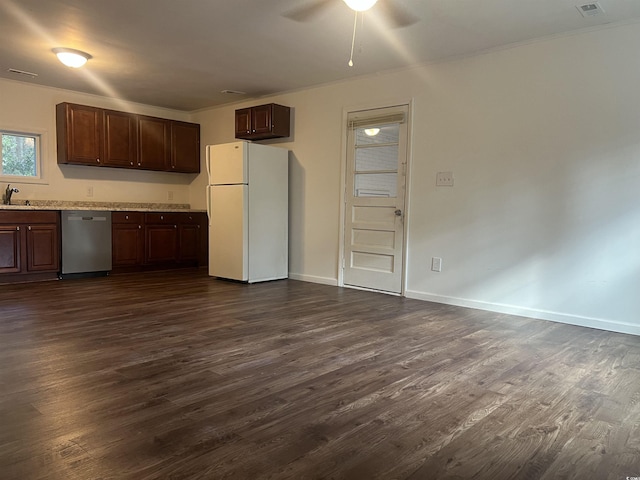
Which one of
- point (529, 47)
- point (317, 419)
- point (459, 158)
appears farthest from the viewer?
point (459, 158)

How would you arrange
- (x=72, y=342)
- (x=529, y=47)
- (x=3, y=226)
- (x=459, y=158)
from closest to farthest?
(x=72, y=342)
(x=529, y=47)
(x=459, y=158)
(x=3, y=226)

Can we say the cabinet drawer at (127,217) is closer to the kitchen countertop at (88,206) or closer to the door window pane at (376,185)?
the kitchen countertop at (88,206)

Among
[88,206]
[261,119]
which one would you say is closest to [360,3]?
[261,119]

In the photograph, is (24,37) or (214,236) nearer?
(24,37)

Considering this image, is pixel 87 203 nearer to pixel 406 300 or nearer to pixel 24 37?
pixel 24 37

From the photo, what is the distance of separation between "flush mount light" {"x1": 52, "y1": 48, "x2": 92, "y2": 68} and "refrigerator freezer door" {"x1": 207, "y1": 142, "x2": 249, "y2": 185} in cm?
168

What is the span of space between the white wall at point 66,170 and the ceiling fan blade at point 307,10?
4.00 meters

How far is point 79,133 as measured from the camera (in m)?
5.79

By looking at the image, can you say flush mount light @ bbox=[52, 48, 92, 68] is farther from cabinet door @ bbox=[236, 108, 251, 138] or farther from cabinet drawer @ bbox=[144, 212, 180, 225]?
cabinet drawer @ bbox=[144, 212, 180, 225]

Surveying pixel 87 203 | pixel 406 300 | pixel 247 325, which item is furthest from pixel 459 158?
pixel 87 203

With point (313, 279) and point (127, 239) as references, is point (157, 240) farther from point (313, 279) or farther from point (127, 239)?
point (313, 279)

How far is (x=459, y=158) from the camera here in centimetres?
435

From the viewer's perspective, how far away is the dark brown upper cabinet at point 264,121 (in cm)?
567

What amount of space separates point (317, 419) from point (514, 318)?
8.54 ft
